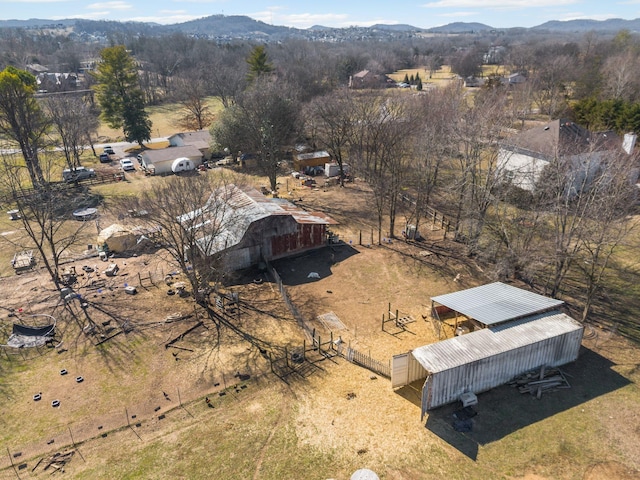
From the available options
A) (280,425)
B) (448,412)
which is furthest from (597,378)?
(280,425)

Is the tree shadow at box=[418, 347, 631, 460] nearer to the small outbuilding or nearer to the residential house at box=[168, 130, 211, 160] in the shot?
the small outbuilding

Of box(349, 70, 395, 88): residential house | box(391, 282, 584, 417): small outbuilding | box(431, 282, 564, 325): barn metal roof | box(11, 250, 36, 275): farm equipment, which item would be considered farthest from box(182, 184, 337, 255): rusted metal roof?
box(349, 70, 395, 88): residential house

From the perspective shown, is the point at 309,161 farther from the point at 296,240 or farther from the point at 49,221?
the point at 49,221

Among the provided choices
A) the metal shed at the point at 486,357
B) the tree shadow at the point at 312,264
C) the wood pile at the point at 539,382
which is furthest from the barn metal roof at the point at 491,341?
the tree shadow at the point at 312,264

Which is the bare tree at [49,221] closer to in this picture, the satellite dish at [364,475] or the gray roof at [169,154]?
the gray roof at [169,154]

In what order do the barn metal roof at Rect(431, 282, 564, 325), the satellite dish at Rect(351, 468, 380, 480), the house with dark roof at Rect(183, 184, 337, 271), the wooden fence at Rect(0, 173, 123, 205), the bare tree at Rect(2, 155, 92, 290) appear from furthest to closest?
the wooden fence at Rect(0, 173, 123, 205), the house with dark roof at Rect(183, 184, 337, 271), the bare tree at Rect(2, 155, 92, 290), the barn metal roof at Rect(431, 282, 564, 325), the satellite dish at Rect(351, 468, 380, 480)

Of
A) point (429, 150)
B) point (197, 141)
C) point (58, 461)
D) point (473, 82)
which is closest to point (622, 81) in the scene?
point (429, 150)

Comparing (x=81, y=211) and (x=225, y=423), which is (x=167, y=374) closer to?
(x=225, y=423)
